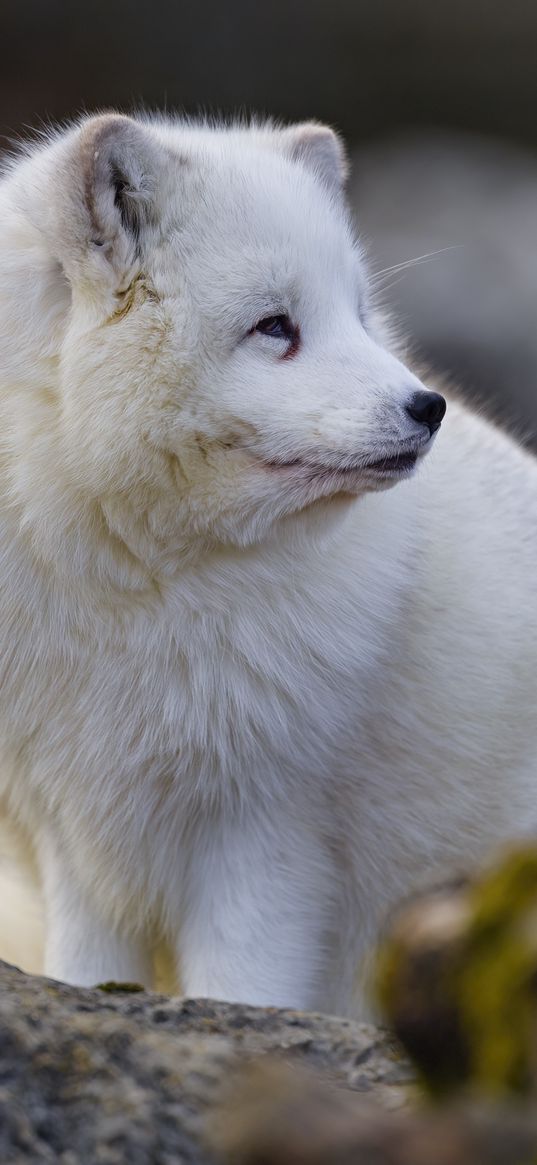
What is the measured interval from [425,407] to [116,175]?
2.50ft

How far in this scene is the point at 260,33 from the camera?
10.2 m

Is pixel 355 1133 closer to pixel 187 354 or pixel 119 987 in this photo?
pixel 119 987

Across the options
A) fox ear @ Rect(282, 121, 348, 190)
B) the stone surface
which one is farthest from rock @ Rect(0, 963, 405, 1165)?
fox ear @ Rect(282, 121, 348, 190)

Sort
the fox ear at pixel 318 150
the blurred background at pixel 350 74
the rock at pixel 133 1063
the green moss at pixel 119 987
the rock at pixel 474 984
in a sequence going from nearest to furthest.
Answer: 1. the rock at pixel 474 984
2. the rock at pixel 133 1063
3. the green moss at pixel 119 987
4. the fox ear at pixel 318 150
5. the blurred background at pixel 350 74

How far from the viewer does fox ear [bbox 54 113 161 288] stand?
2807 millimetres

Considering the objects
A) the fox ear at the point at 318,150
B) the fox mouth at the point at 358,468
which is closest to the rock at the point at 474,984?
the fox mouth at the point at 358,468

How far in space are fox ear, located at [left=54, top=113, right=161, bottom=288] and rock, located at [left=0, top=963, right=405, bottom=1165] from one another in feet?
4.57

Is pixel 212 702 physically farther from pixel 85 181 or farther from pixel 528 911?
pixel 528 911

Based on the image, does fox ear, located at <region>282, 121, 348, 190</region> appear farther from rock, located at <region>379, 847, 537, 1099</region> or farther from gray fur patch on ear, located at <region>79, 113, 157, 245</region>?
rock, located at <region>379, 847, 537, 1099</region>

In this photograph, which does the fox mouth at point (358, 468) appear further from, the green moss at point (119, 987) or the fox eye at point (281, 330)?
the green moss at point (119, 987)

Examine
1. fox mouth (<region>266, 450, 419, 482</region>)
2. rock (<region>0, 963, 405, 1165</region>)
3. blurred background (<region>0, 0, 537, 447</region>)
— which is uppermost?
blurred background (<region>0, 0, 537, 447</region>)

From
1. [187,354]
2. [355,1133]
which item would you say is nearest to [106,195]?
[187,354]

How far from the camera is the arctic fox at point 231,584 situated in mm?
2783

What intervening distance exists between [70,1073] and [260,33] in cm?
951
